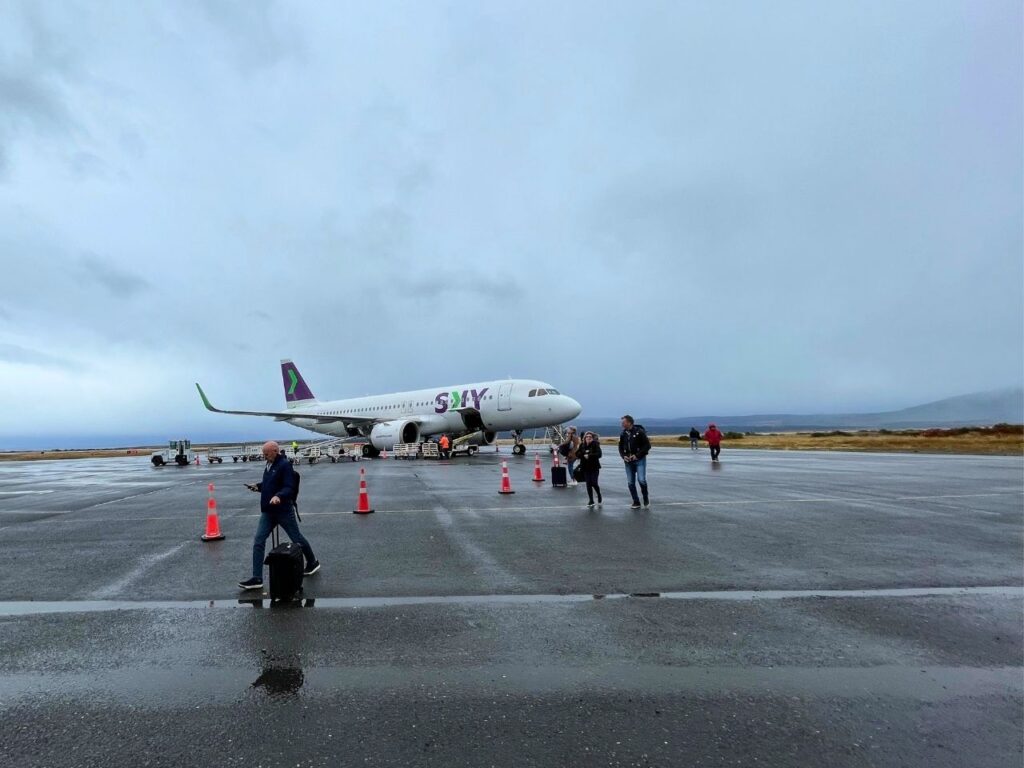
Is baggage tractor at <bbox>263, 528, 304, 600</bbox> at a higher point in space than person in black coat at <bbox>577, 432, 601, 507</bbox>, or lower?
lower

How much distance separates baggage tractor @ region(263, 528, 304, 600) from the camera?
5992mm

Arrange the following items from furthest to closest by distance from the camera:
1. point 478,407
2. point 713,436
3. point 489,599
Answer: point 478,407, point 713,436, point 489,599

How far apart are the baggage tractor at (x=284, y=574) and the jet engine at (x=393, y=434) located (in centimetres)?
2771

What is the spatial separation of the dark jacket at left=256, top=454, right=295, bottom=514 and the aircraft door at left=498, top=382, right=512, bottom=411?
966 inches

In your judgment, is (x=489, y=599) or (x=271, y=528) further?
(x=271, y=528)

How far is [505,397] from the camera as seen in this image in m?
31.6

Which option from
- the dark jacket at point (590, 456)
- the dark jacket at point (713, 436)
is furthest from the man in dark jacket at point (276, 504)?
the dark jacket at point (713, 436)

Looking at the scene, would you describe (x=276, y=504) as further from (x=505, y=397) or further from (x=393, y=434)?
(x=393, y=434)

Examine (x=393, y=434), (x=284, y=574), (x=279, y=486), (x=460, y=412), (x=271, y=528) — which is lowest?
(x=284, y=574)

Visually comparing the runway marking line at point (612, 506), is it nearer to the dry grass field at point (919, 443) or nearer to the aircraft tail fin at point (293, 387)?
the dry grass field at point (919, 443)

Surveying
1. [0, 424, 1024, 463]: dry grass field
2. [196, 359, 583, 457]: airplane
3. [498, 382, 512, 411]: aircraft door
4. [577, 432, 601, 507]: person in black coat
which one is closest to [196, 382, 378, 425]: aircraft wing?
[196, 359, 583, 457]: airplane

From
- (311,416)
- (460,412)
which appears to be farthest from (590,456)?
(311,416)

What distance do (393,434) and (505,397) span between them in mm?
7192

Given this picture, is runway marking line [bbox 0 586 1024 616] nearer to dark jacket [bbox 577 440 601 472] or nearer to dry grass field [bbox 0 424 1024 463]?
dark jacket [bbox 577 440 601 472]
